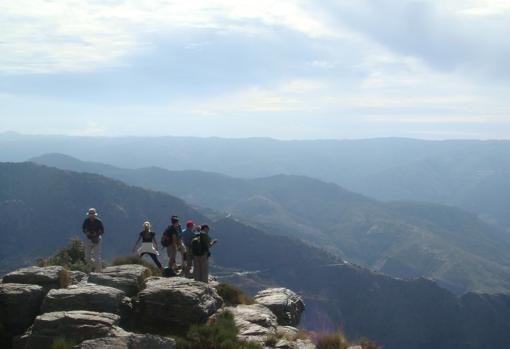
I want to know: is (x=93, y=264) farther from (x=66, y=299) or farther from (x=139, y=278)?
(x=66, y=299)

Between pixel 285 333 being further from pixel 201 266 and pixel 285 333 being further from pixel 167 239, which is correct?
pixel 167 239

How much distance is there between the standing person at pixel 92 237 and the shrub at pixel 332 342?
498 inches

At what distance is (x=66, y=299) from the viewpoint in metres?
18.2

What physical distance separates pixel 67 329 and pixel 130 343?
228 centimetres

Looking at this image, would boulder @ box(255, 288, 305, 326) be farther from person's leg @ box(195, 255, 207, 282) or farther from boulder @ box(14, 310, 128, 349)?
boulder @ box(14, 310, 128, 349)

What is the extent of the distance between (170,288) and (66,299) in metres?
3.72

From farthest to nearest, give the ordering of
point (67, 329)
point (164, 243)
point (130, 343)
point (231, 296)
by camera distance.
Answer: point (164, 243)
point (231, 296)
point (67, 329)
point (130, 343)

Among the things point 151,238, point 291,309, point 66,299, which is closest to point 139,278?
point 66,299

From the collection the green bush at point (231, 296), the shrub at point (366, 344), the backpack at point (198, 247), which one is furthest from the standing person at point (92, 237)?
the shrub at point (366, 344)

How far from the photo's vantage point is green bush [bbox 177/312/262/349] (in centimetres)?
1683

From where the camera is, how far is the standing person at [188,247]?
2608cm


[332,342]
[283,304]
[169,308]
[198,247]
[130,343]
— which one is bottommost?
[283,304]

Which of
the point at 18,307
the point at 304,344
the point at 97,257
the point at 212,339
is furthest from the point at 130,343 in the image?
the point at 97,257

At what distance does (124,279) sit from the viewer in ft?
69.5
